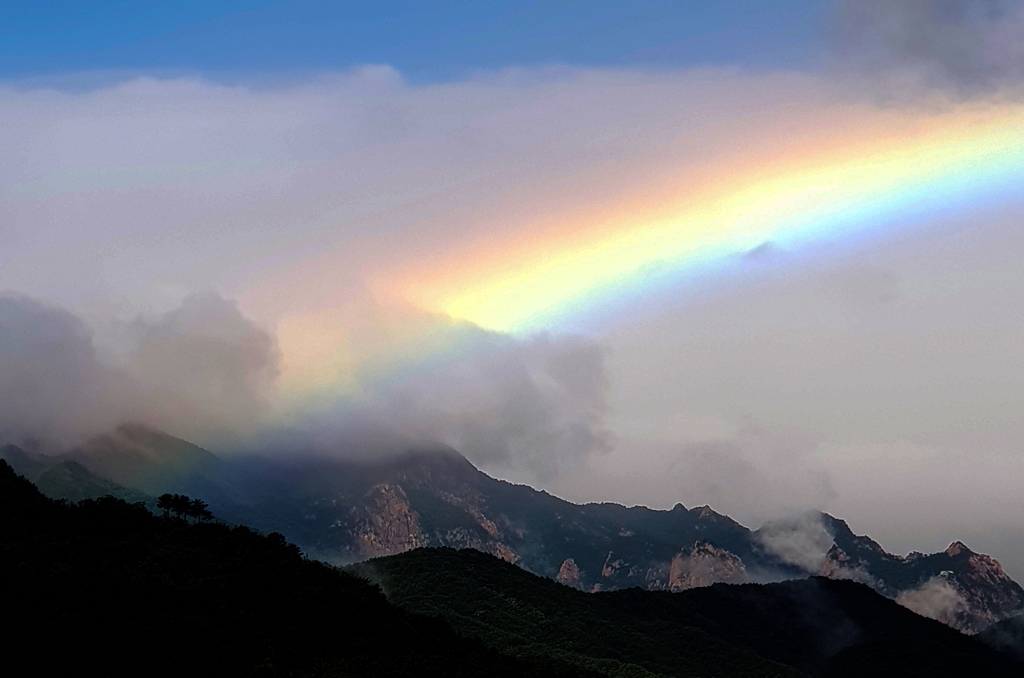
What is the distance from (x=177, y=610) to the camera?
16100 cm

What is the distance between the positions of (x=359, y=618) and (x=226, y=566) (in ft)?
75.9

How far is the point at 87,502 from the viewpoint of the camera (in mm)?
194625

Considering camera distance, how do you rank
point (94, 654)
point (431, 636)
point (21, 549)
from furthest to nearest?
point (431, 636)
point (21, 549)
point (94, 654)

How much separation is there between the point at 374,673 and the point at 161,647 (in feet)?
89.8

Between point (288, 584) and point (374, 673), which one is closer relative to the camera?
point (374, 673)

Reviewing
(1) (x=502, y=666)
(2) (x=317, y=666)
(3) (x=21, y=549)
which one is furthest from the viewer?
(1) (x=502, y=666)

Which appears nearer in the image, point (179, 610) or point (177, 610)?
point (177, 610)

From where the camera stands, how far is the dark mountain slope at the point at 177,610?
5625 inches

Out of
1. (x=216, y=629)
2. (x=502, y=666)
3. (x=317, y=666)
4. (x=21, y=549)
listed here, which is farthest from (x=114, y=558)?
(x=502, y=666)

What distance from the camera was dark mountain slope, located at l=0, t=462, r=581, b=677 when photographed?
142875mm

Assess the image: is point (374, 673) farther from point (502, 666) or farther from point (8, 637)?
point (8, 637)

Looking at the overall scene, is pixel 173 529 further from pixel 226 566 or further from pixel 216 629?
pixel 216 629

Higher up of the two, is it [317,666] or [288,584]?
[288,584]

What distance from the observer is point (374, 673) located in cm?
15488
